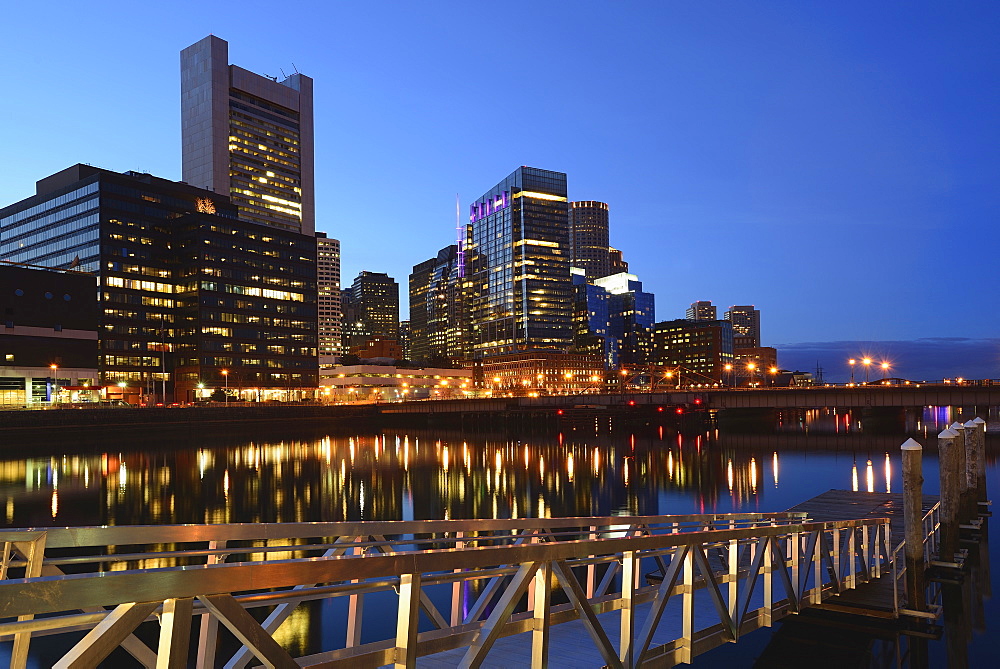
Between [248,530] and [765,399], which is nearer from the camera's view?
[248,530]

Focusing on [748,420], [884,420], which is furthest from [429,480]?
[884,420]

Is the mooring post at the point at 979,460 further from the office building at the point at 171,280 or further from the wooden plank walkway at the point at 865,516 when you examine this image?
the office building at the point at 171,280

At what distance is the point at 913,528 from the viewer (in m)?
20.2

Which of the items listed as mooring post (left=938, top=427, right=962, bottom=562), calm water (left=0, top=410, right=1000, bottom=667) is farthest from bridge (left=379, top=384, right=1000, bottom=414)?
mooring post (left=938, top=427, right=962, bottom=562)

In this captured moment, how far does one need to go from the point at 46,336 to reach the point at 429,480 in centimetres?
9943

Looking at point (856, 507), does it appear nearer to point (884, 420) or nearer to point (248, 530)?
point (248, 530)

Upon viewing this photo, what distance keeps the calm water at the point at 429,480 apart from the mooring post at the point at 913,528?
1510mm

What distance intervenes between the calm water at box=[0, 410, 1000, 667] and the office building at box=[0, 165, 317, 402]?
237 feet

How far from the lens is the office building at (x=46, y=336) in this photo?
122 m

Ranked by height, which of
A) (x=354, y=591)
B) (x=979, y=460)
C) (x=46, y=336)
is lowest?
(x=979, y=460)

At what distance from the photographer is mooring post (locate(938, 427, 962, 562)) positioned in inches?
967

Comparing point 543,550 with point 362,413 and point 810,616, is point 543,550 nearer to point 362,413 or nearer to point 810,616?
point 810,616

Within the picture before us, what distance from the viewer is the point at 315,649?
760 inches

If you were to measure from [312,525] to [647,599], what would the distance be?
670cm
